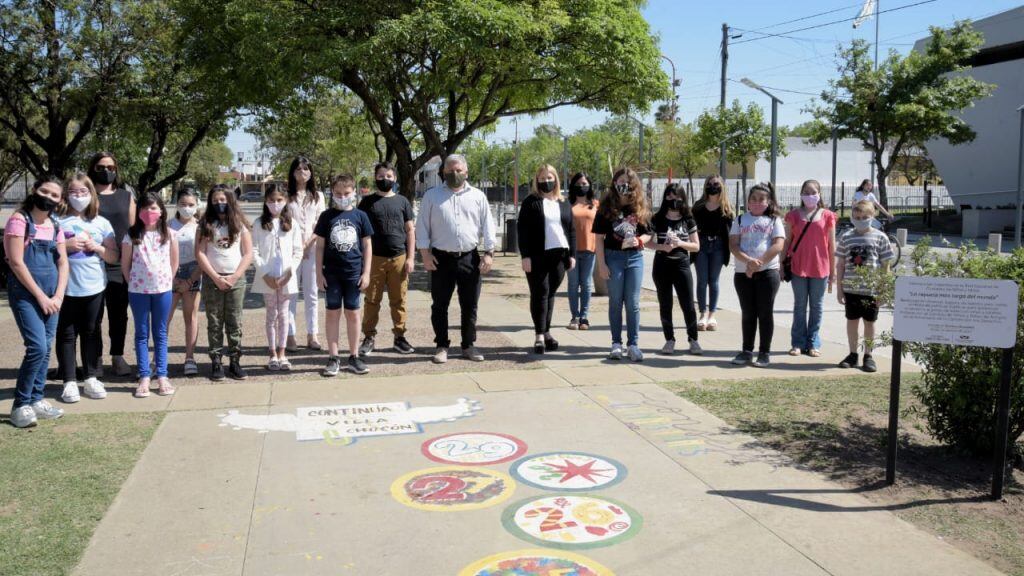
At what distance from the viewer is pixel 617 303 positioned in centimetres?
766

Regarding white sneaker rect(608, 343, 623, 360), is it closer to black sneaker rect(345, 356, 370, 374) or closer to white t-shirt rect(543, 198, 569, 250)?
white t-shirt rect(543, 198, 569, 250)

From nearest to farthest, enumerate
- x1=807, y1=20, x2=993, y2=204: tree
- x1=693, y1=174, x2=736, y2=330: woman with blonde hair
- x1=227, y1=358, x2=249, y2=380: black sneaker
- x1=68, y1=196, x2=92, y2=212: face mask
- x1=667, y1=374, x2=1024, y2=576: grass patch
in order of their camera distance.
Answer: x1=667, y1=374, x2=1024, y2=576: grass patch < x1=68, y1=196, x2=92, y2=212: face mask < x1=227, y1=358, x2=249, y2=380: black sneaker < x1=693, y1=174, x2=736, y2=330: woman with blonde hair < x1=807, y1=20, x2=993, y2=204: tree

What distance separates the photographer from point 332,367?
705 cm

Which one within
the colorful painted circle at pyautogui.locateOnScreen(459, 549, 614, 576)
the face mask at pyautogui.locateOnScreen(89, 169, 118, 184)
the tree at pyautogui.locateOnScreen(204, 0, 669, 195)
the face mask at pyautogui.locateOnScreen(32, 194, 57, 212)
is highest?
the tree at pyautogui.locateOnScreen(204, 0, 669, 195)

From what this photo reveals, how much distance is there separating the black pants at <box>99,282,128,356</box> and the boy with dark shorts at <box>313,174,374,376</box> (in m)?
1.62

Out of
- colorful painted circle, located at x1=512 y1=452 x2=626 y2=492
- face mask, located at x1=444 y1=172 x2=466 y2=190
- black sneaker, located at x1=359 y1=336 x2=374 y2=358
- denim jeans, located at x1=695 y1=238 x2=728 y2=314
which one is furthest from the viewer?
denim jeans, located at x1=695 y1=238 x2=728 y2=314

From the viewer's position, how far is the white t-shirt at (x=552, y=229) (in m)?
8.00

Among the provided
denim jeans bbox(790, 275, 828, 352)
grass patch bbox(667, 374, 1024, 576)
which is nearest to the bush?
grass patch bbox(667, 374, 1024, 576)

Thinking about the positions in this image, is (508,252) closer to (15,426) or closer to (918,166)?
(15,426)

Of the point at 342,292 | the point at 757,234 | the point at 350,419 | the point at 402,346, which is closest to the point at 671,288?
the point at 757,234

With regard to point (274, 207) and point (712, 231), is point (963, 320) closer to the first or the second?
point (712, 231)

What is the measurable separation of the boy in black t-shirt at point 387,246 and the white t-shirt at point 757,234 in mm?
3030

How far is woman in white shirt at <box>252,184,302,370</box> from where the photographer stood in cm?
712

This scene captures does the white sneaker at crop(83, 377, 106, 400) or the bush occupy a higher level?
the bush
